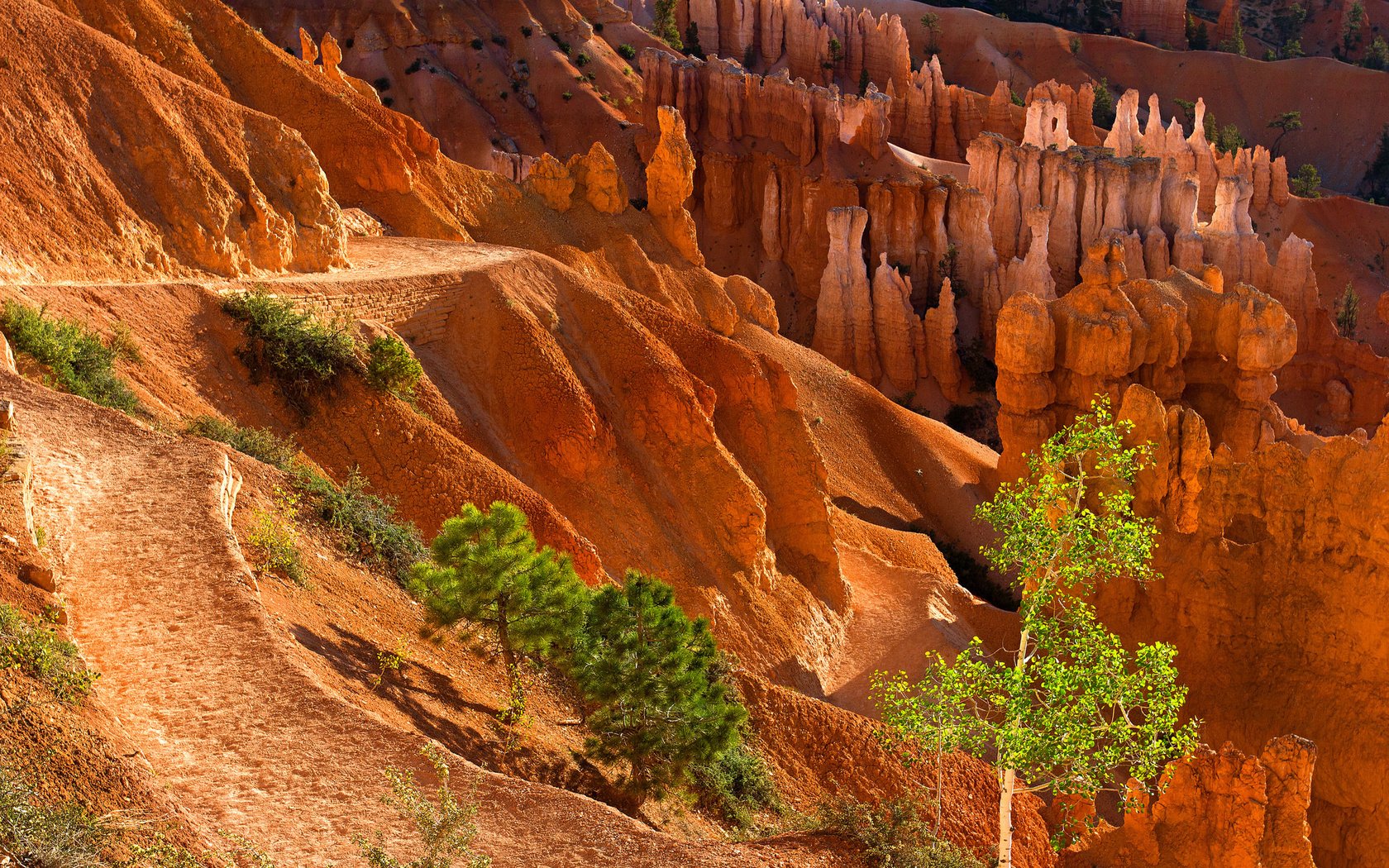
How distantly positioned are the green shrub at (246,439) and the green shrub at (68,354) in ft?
3.15

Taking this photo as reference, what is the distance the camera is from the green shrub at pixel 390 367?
21.1 metres

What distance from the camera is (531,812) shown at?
34.6 feet

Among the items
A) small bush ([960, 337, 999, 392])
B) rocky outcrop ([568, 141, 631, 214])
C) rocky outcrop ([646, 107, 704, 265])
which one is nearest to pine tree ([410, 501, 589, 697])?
rocky outcrop ([568, 141, 631, 214])

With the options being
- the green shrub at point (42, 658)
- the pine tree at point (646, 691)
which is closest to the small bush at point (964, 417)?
the pine tree at point (646, 691)

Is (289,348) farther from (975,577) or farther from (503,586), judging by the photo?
(975,577)

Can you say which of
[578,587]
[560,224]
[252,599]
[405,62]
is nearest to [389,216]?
[560,224]

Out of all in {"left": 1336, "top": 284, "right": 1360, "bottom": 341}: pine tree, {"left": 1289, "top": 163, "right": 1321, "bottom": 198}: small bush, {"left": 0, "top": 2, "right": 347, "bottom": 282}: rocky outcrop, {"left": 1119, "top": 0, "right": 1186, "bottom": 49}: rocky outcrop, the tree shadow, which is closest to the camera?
the tree shadow

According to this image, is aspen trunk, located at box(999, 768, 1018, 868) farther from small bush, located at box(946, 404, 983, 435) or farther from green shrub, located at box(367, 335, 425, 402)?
small bush, located at box(946, 404, 983, 435)

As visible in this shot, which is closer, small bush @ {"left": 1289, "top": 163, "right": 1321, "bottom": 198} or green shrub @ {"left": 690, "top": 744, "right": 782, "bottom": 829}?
green shrub @ {"left": 690, "top": 744, "right": 782, "bottom": 829}

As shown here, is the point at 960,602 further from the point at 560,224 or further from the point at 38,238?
the point at 38,238

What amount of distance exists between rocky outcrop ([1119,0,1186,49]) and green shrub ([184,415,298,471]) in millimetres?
90722

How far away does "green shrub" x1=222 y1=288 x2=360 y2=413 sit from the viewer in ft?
64.9

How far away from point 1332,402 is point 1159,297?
22.8 metres

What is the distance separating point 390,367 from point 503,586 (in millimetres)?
8145
